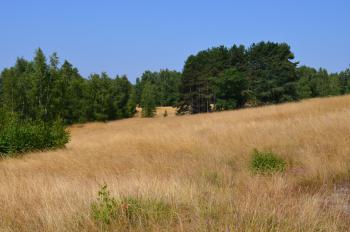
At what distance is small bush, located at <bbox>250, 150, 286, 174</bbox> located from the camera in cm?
677

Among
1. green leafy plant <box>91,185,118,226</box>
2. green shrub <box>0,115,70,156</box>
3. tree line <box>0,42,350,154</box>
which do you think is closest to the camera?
green leafy plant <box>91,185,118,226</box>

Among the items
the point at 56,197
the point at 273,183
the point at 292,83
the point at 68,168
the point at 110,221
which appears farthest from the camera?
the point at 292,83

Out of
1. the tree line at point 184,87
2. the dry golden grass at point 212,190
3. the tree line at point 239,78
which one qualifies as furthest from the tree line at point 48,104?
the tree line at point 239,78

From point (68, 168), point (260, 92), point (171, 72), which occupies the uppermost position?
point (171, 72)

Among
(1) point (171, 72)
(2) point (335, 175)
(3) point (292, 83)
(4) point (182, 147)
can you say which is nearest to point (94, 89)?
(3) point (292, 83)

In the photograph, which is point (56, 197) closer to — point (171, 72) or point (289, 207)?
point (289, 207)

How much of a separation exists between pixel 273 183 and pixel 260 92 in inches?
2084

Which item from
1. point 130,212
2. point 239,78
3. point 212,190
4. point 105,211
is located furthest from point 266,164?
point 239,78

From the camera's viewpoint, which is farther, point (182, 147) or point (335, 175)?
point (182, 147)

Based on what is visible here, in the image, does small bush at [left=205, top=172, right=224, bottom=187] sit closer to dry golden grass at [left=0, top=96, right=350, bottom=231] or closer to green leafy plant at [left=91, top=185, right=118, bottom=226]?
dry golden grass at [left=0, top=96, right=350, bottom=231]

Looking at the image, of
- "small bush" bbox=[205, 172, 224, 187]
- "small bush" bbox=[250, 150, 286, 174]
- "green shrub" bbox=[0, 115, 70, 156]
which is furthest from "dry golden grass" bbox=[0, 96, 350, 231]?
"green shrub" bbox=[0, 115, 70, 156]

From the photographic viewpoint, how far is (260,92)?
186 ft

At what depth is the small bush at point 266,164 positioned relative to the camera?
267 inches

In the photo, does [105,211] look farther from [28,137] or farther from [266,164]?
[28,137]
